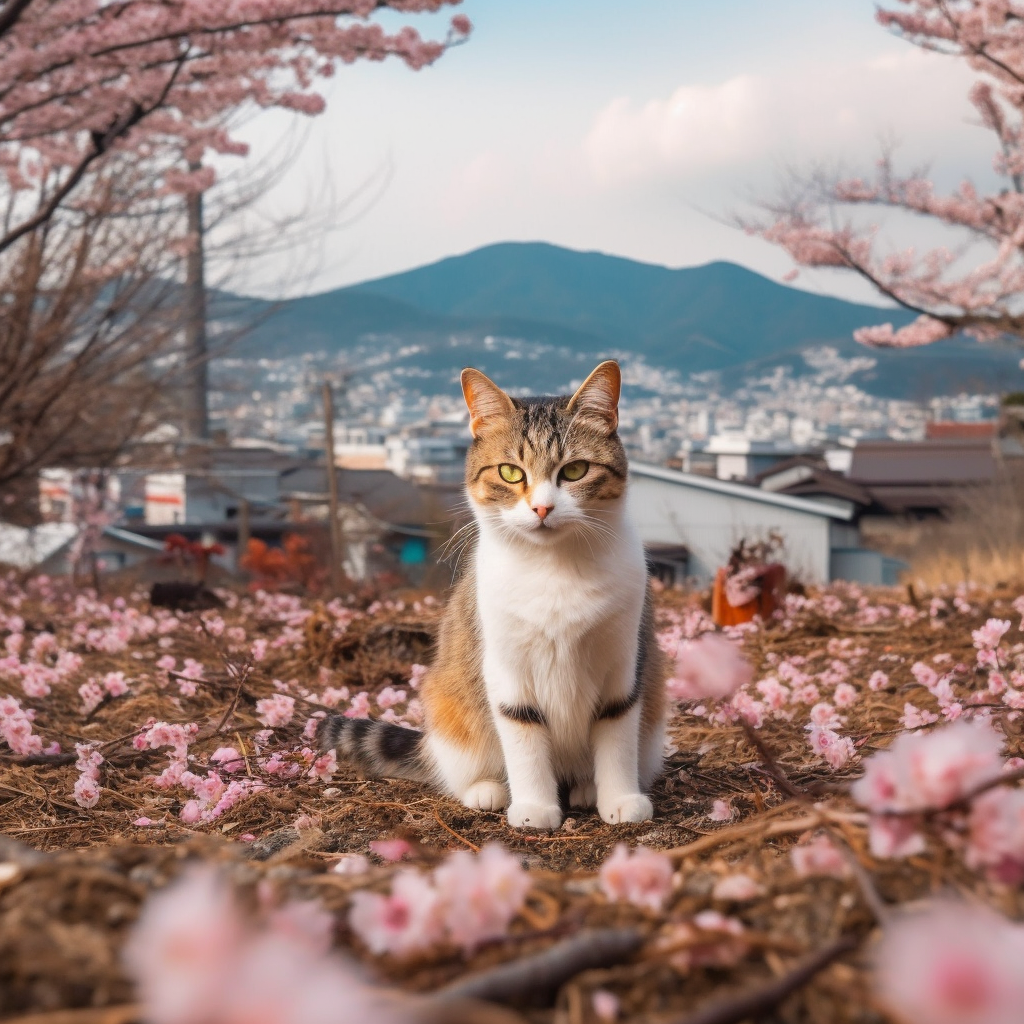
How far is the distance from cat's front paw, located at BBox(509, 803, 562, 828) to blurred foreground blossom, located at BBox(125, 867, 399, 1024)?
1.97m

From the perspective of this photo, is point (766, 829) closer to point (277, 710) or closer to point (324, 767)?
A: point (324, 767)

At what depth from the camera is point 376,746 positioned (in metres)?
3.33

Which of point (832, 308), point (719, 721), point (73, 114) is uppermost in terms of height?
point (832, 308)

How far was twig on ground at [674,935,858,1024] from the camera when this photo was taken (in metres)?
0.89

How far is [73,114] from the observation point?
9695 millimetres

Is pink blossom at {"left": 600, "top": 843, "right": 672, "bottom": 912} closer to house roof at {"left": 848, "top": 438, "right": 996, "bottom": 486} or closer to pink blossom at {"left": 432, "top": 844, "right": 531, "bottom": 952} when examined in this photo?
pink blossom at {"left": 432, "top": 844, "right": 531, "bottom": 952}

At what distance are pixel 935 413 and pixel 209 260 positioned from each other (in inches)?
2542

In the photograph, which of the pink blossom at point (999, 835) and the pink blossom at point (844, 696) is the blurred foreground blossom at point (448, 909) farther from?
the pink blossom at point (844, 696)

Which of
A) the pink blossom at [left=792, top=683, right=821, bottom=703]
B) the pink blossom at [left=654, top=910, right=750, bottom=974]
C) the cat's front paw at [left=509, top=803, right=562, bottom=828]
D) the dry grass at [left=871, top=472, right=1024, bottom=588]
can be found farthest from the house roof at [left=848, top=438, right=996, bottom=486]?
the pink blossom at [left=654, top=910, right=750, bottom=974]

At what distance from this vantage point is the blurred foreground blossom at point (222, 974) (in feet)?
2.42

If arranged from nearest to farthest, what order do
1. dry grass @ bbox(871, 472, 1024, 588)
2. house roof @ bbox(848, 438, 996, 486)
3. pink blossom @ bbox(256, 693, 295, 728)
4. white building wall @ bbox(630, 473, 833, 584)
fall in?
pink blossom @ bbox(256, 693, 295, 728)
dry grass @ bbox(871, 472, 1024, 588)
white building wall @ bbox(630, 473, 833, 584)
house roof @ bbox(848, 438, 996, 486)

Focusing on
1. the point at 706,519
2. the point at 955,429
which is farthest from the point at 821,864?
the point at 955,429

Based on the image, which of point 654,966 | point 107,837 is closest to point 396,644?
point 107,837

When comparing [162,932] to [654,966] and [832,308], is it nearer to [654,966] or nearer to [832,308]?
[654,966]
